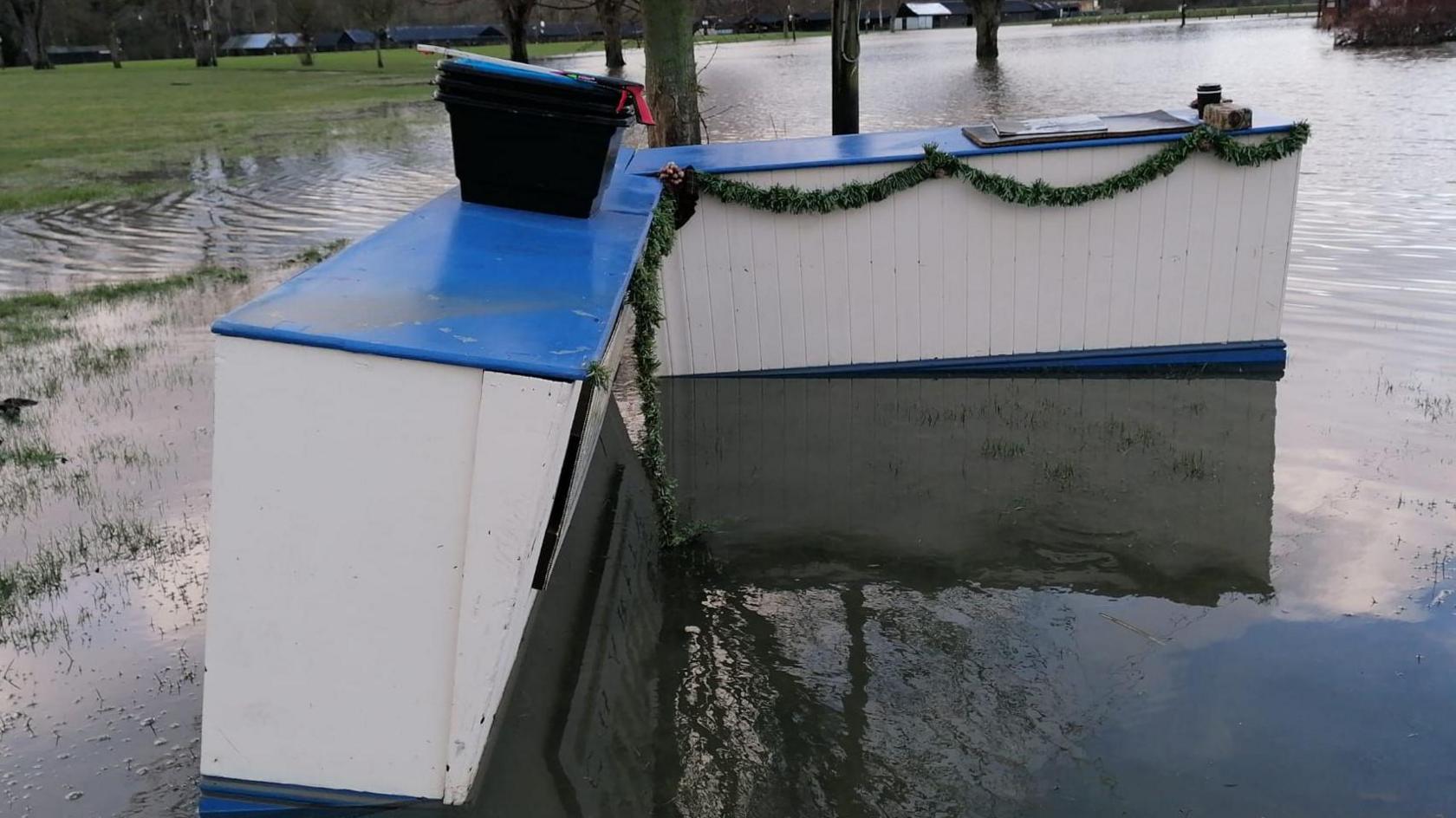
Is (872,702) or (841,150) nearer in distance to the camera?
(872,702)

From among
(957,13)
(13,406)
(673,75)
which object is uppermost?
(957,13)

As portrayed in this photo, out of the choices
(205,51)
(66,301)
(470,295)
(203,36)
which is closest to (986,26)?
(66,301)

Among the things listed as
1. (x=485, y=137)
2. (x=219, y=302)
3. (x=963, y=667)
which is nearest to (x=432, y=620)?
(x=963, y=667)

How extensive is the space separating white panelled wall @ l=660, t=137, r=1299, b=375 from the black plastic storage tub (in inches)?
106

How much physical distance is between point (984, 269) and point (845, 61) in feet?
Result: 15.7

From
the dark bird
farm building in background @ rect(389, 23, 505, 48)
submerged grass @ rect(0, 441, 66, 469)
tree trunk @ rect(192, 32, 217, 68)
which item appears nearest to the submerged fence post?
the dark bird

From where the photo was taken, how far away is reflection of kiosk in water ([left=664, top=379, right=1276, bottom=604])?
5645mm

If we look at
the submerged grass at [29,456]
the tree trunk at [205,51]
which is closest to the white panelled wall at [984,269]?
the submerged grass at [29,456]

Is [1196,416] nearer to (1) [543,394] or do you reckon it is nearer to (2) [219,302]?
(1) [543,394]

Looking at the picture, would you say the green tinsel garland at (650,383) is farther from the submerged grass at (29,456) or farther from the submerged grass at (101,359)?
the submerged grass at (101,359)

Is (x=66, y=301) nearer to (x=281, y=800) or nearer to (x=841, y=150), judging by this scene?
(x=841, y=150)

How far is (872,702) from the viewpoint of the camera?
14.7 feet

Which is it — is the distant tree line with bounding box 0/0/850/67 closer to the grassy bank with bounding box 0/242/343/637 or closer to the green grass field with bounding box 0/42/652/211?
the green grass field with bounding box 0/42/652/211

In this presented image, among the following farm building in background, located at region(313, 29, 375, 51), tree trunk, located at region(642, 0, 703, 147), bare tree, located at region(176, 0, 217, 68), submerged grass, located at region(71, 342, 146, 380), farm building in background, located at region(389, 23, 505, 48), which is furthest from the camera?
farm building in background, located at region(389, 23, 505, 48)
